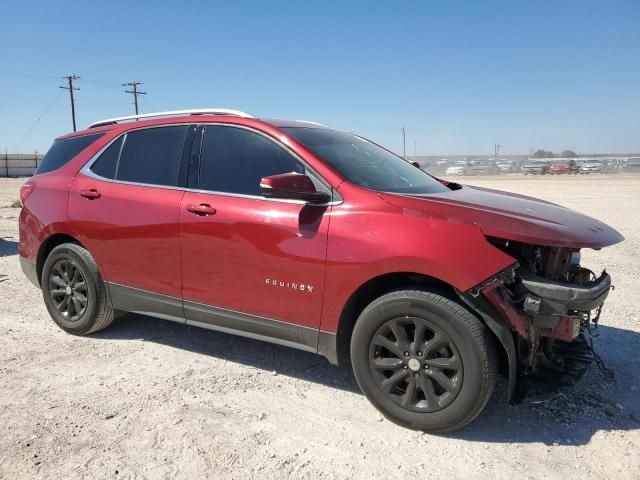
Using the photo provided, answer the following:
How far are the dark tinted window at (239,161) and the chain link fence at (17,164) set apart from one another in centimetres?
5944

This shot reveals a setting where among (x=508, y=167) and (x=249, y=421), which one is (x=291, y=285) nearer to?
(x=249, y=421)

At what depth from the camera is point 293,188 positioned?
299 cm

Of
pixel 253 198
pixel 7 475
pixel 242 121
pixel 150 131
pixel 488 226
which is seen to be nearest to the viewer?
pixel 7 475

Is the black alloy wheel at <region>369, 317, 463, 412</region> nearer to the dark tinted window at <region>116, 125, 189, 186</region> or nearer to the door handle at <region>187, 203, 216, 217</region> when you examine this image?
the door handle at <region>187, 203, 216, 217</region>

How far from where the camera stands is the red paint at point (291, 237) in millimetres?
2736

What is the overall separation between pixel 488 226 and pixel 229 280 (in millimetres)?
1747

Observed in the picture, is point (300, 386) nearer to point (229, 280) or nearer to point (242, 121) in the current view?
point (229, 280)

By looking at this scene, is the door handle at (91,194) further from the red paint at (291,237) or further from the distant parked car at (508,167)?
the distant parked car at (508,167)

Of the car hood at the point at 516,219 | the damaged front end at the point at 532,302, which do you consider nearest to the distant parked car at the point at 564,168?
the car hood at the point at 516,219

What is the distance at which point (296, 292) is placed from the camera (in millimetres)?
3182

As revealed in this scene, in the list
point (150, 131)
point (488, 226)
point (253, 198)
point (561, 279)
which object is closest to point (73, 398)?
point (253, 198)

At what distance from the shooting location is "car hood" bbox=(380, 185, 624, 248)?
266cm

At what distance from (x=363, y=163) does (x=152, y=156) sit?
169 cm

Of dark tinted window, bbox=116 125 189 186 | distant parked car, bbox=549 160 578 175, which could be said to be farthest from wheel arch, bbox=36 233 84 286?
distant parked car, bbox=549 160 578 175
